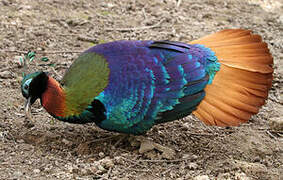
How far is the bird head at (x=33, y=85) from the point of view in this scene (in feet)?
11.7

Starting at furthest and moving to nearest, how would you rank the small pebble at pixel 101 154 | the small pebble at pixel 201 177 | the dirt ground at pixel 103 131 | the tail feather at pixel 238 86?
the small pebble at pixel 101 154
the tail feather at pixel 238 86
the dirt ground at pixel 103 131
the small pebble at pixel 201 177

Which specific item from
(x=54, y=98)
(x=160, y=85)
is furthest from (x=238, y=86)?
(x=54, y=98)

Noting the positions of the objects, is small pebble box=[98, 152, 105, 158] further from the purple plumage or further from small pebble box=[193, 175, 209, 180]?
small pebble box=[193, 175, 209, 180]

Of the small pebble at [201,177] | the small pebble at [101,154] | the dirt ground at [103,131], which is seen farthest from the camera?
the small pebble at [101,154]

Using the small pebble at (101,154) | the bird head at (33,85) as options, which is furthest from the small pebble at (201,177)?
the bird head at (33,85)

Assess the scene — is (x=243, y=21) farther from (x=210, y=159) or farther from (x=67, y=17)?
(x=210, y=159)

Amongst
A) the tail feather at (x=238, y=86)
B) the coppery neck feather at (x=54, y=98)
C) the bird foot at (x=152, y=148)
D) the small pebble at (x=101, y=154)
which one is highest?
the tail feather at (x=238, y=86)

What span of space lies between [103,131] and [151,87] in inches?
33.3

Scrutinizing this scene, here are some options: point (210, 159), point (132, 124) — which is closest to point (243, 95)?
point (210, 159)

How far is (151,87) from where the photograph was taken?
3539mm

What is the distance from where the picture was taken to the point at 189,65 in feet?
12.0

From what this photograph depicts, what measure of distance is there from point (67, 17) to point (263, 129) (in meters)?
3.09

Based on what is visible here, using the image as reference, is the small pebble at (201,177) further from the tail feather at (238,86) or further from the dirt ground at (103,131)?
the tail feather at (238,86)

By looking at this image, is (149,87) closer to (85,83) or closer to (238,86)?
(85,83)
